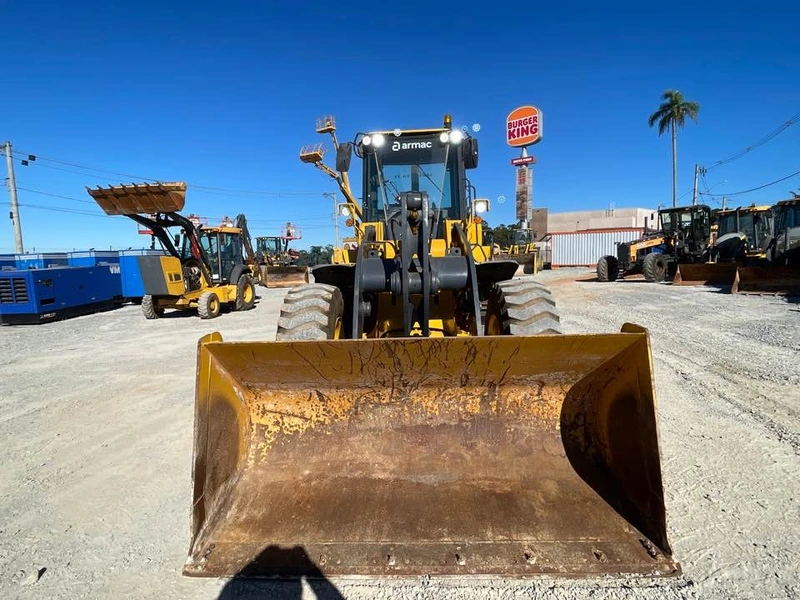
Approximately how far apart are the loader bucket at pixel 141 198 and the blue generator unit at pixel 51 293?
3234 mm

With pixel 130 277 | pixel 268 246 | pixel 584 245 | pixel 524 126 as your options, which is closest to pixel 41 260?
pixel 130 277

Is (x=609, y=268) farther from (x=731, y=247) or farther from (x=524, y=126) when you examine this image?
(x=524, y=126)

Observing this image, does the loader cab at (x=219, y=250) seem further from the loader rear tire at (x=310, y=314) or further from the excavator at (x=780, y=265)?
the excavator at (x=780, y=265)

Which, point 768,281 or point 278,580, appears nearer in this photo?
point 278,580

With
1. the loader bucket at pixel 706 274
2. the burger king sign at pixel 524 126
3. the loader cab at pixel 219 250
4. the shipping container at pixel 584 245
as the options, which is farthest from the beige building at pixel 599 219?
the loader cab at pixel 219 250

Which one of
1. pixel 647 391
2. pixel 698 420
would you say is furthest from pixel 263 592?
pixel 698 420

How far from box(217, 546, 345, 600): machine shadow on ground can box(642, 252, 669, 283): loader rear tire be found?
19.3m

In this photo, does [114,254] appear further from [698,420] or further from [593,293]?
[698,420]

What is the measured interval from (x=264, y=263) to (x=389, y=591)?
27532 mm

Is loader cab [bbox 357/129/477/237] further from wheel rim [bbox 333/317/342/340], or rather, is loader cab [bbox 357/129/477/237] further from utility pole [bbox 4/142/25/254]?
utility pole [bbox 4/142/25/254]

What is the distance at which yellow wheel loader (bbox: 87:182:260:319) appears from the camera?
11047 millimetres

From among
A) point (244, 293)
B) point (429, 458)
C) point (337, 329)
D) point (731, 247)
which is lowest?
point (429, 458)

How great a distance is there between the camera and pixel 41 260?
59.6ft

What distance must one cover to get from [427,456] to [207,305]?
11059 millimetres
